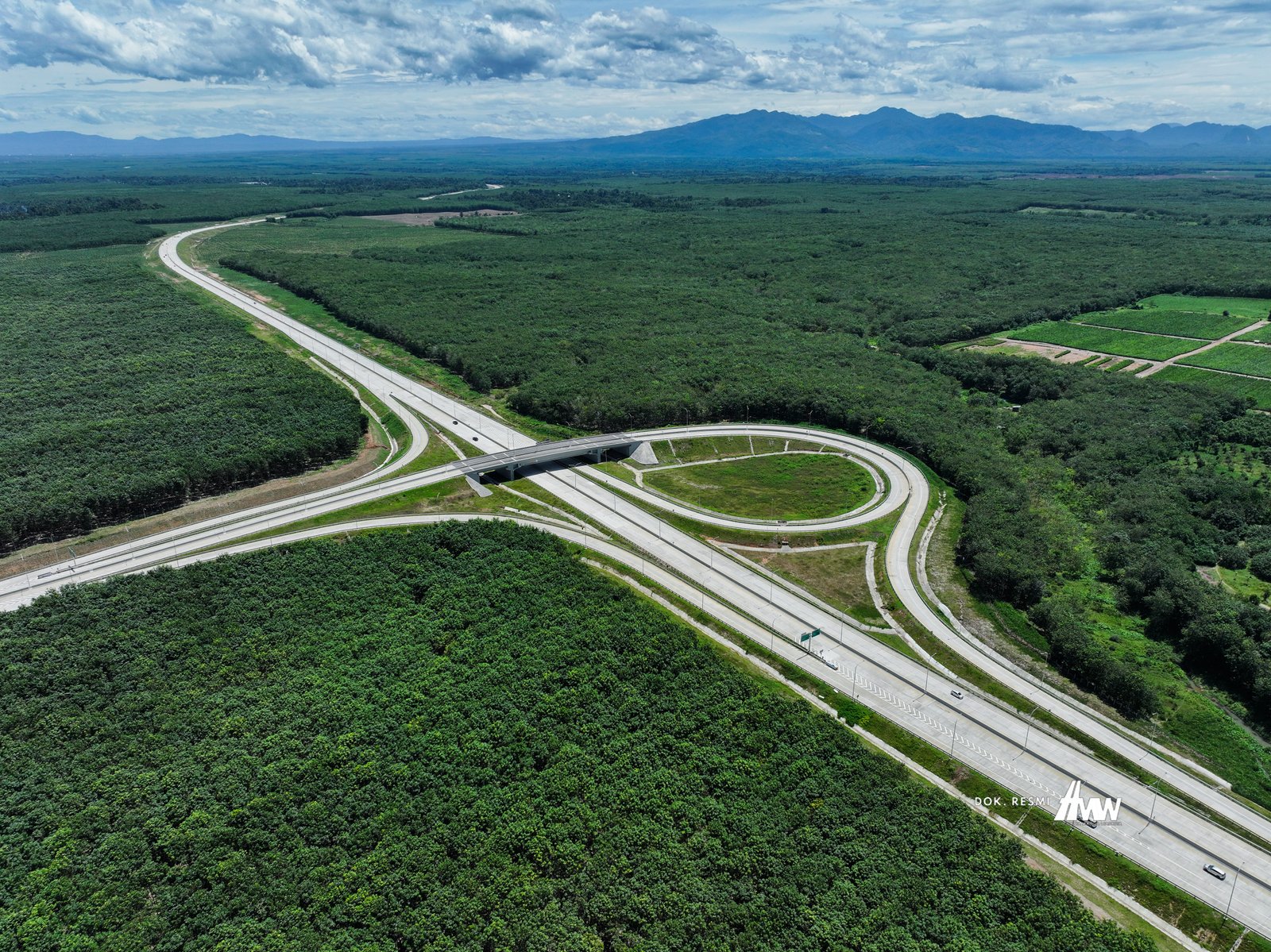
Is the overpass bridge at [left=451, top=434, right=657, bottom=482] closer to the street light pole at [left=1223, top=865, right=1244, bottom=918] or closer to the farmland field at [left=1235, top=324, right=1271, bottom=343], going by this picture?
the street light pole at [left=1223, top=865, right=1244, bottom=918]

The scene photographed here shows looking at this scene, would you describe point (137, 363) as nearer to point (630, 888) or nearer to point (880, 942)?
point (630, 888)

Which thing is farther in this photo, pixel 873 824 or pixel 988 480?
pixel 988 480

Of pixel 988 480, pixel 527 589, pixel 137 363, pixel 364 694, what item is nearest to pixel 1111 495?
pixel 988 480

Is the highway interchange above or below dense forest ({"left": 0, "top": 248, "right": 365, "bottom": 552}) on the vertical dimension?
below

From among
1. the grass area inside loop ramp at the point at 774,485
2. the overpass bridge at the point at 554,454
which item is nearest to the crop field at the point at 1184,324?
the grass area inside loop ramp at the point at 774,485

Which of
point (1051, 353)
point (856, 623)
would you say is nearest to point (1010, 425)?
point (1051, 353)

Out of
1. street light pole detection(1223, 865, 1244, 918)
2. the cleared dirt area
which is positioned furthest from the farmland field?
street light pole detection(1223, 865, 1244, 918)

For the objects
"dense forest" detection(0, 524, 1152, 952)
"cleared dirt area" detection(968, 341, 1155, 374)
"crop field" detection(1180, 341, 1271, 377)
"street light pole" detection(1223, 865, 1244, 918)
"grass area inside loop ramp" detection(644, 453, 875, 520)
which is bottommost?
"street light pole" detection(1223, 865, 1244, 918)
